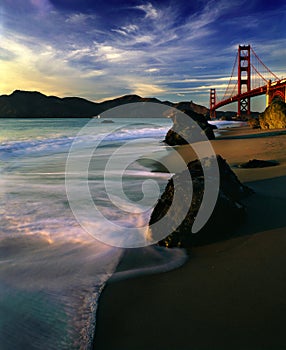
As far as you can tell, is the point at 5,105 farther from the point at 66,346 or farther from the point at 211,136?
the point at 66,346

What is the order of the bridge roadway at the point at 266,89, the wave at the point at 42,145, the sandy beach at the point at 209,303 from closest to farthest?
the sandy beach at the point at 209,303 → the wave at the point at 42,145 → the bridge roadway at the point at 266,89

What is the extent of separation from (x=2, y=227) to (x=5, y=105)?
111m

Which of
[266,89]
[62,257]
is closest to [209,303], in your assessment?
[62,257]

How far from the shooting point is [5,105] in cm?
10081

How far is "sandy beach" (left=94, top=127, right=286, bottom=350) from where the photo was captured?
4.94 ft

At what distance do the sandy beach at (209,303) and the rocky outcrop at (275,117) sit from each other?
17028 mm

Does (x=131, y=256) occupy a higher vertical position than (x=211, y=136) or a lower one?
lower

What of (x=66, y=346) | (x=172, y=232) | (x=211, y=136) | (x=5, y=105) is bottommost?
(x=66, y=346)

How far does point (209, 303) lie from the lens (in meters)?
1.78

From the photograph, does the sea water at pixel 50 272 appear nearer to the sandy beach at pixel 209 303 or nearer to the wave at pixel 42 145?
the sandy beach at pixel 209 303

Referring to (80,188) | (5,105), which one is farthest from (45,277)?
(5,105)

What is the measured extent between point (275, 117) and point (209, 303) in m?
18.6

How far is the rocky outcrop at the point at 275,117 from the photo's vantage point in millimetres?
17609

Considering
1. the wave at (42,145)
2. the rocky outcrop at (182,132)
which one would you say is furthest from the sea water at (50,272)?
the rocky outcrop at (182,132)
